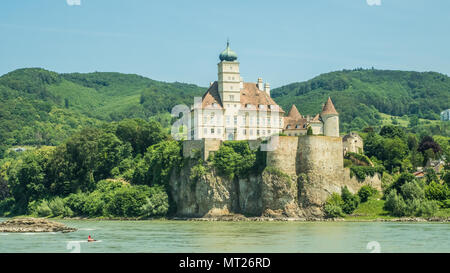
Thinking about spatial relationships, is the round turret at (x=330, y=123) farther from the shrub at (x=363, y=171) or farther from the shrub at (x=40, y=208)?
the shrub at (x=40, y=208)

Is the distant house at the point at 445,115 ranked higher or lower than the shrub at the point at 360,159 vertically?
higher

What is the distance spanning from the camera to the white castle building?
68938mm

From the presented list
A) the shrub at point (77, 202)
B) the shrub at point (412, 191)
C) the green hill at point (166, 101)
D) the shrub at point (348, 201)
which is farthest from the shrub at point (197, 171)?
the green hill at point (166, 101)

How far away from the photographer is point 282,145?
62250mm

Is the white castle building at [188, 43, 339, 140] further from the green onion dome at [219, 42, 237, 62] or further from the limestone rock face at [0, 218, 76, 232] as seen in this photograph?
the limestone rock face at [0, 218, 76, 232]

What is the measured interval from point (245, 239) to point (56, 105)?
125773 millimetres

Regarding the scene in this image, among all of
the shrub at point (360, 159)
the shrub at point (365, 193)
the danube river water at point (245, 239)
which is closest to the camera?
the danube river water at point (245, 239)

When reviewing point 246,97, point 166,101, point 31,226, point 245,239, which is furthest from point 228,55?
point 166,101

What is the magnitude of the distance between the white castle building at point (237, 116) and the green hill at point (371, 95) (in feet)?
238

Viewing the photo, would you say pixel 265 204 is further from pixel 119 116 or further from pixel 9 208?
pixel 119 116

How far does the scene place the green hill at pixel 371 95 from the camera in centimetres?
15512

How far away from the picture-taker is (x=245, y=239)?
135ft
